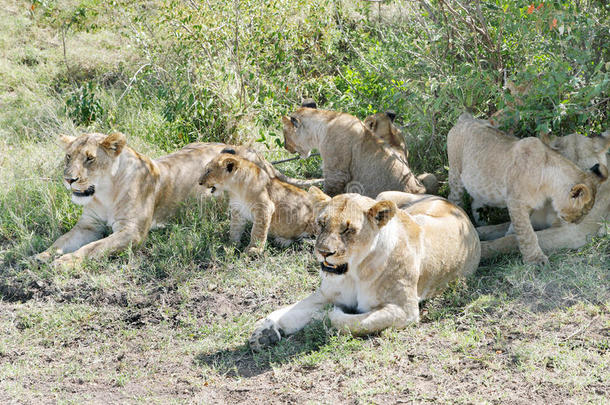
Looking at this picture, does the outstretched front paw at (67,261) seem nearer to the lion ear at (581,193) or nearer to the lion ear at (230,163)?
the lion ear at (230,163)

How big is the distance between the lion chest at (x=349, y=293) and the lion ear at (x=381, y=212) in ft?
1.24

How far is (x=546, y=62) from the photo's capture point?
605 cm

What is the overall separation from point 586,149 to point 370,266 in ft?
6.90

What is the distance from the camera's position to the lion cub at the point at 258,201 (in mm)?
5812

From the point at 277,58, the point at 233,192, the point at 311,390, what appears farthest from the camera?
the point at 277,58

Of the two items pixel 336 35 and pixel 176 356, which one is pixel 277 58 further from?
pixel 176 356

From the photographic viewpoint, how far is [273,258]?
5.80 metres

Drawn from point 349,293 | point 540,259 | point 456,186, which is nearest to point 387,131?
point 456,186

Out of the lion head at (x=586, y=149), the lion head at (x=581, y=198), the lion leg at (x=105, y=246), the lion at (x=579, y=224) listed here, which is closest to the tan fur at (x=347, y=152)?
the lion at (x=579, y=224)

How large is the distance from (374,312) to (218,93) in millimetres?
3625

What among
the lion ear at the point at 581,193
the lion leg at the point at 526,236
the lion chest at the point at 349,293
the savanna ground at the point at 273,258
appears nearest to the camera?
the savanna ground at the point at 273,258

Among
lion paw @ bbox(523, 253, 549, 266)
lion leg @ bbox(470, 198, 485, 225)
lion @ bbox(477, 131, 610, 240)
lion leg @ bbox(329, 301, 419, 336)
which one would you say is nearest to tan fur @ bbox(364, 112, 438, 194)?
lion leg @ bbox(470, 198, 485, 225)

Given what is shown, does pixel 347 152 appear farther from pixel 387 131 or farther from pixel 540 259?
pixel 540 259

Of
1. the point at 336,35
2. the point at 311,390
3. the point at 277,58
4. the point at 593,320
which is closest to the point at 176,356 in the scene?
the point at 311,390
